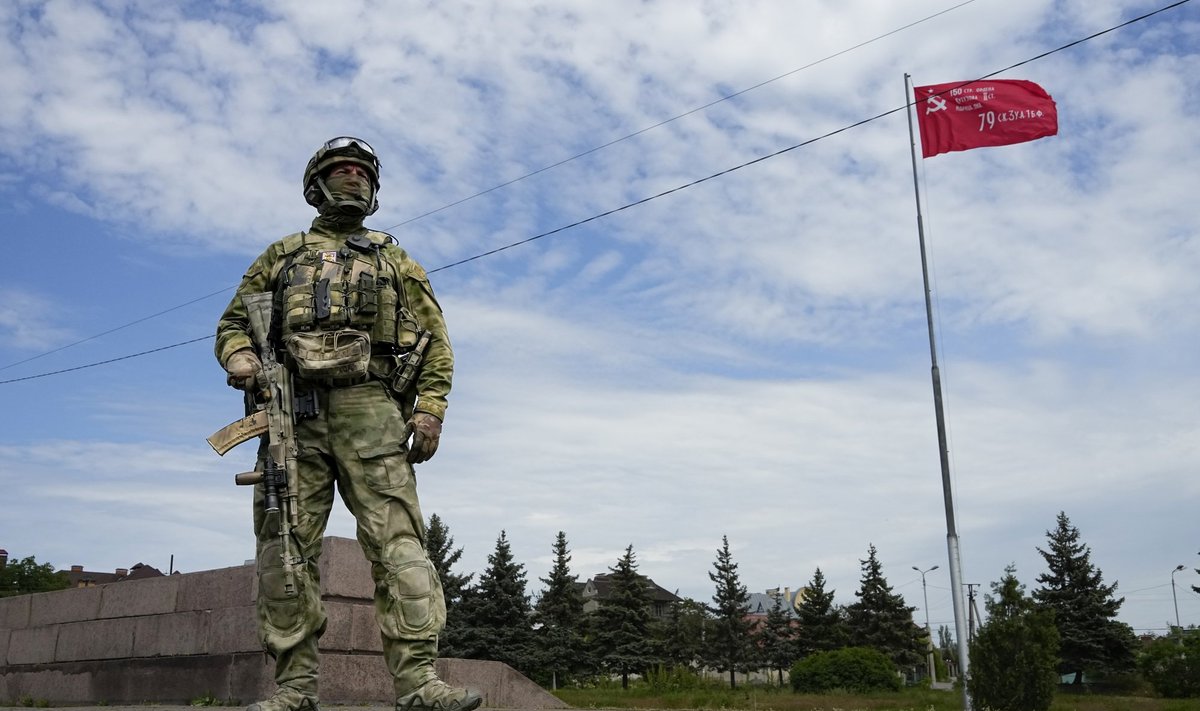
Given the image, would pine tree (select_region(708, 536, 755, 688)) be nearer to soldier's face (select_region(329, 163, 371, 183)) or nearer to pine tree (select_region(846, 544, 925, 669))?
pine tree (select_region(846, 544, 925, 669))

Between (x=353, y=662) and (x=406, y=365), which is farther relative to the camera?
(x=353, y=662)

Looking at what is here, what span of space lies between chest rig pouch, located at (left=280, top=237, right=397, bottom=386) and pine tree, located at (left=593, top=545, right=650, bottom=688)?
37.4 metres

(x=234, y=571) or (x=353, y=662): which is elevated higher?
(x=234, y=571)

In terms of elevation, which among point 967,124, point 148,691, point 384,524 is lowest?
point 148,691

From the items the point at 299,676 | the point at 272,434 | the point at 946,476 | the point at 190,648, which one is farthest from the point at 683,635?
the point at 272,434

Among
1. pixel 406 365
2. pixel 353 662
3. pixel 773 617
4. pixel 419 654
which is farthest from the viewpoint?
pixel 773 617

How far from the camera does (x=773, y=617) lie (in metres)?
52.4

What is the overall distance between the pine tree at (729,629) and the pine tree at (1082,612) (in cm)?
1323

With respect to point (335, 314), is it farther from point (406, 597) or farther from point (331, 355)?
point (406, 597)

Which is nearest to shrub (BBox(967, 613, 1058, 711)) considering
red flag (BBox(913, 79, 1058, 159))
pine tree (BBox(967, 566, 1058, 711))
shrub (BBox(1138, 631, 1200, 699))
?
pine tree (BBox(967, 566, 1058, 711))

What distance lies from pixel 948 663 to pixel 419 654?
92968mm

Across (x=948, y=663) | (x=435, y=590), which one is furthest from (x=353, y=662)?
(x=948, y=663)

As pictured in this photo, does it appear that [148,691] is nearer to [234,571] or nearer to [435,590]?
[234,571]

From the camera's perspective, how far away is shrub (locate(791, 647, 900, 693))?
35.0 meters
